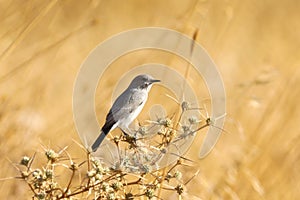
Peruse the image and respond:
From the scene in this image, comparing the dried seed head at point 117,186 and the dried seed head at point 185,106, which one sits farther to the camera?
the dried seed head at point 185,106

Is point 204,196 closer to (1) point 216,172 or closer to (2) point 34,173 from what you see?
(1) point 216,172

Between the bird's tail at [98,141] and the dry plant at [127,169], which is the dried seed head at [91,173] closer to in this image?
the dry plant at [127,169]

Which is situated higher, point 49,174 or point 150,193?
point 150,193

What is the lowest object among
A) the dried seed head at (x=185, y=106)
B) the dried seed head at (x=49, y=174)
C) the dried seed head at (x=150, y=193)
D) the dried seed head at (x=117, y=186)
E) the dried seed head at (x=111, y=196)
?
the dried seed head at (x=49, y=174)

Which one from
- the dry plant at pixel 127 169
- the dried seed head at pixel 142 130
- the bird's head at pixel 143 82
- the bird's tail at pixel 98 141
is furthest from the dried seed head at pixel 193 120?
the bird's head at pixel 143 82

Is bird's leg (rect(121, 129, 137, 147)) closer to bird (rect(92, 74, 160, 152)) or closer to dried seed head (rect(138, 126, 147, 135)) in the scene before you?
dried seed head (rect(138, 126, 147, 135))

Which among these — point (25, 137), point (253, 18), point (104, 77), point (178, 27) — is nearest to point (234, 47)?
point (253, 18)

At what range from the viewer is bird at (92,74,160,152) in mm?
Result: 2787

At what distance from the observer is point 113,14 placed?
7199 mm

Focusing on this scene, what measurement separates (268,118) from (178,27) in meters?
0.65

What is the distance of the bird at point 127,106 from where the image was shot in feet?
9.14

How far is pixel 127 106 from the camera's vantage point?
9.48 ft

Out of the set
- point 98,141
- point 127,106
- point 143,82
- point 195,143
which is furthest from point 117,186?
point 195,143

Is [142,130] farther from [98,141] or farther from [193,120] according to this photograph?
[98,141]
